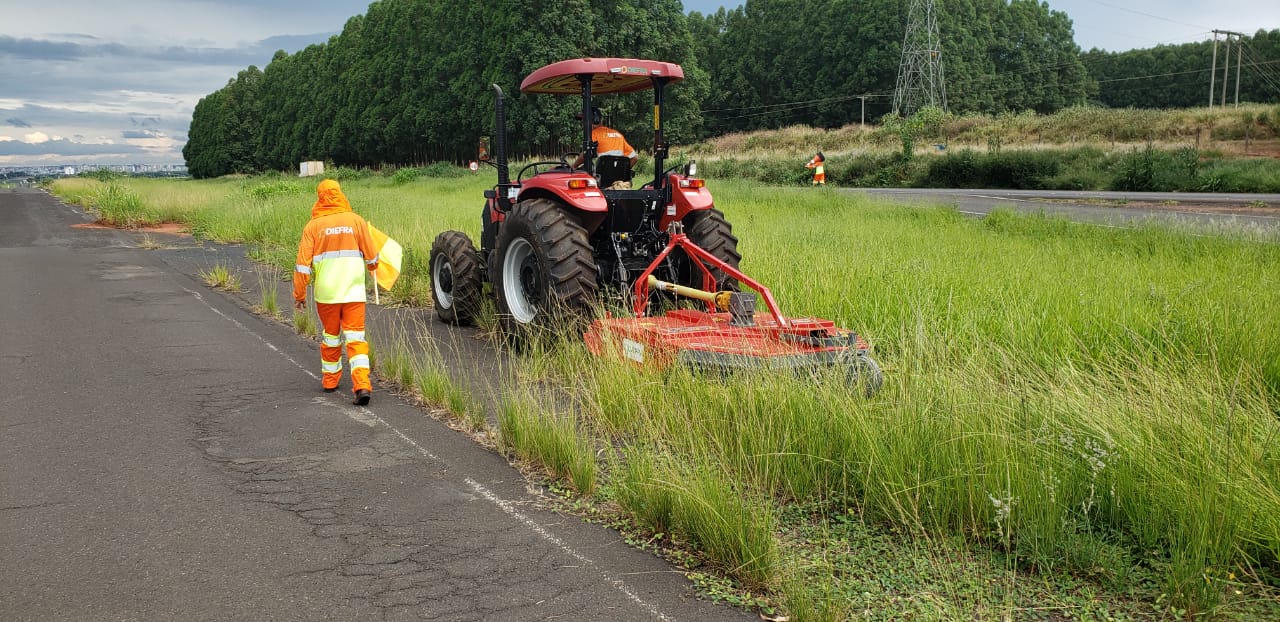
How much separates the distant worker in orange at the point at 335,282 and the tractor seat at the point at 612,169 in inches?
84.3

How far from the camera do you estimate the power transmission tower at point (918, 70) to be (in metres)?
65.8

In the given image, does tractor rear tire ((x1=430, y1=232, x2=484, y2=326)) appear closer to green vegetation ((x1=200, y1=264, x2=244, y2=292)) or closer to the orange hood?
the orange hood

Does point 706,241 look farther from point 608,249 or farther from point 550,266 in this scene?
point 550,266

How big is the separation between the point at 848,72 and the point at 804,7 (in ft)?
30.6

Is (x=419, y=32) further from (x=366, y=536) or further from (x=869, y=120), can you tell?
(x=366, y=536)

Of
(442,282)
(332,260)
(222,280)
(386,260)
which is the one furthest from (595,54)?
(332,260)

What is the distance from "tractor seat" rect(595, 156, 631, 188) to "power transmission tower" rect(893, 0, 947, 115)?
5867 cm

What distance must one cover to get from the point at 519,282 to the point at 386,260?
1262mm

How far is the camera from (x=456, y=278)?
30.3ft

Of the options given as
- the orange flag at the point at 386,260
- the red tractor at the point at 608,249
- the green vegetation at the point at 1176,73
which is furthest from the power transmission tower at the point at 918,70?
the orange flag at the point at 386,260

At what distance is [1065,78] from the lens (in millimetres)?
94250

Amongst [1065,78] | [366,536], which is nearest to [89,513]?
[366,536]

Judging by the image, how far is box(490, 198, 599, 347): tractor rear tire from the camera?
24.0 ft

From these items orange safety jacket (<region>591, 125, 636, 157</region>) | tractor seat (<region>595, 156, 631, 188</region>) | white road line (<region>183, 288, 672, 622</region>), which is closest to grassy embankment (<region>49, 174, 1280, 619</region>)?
white road line (<region>183, 288, 672, 622</region>)
